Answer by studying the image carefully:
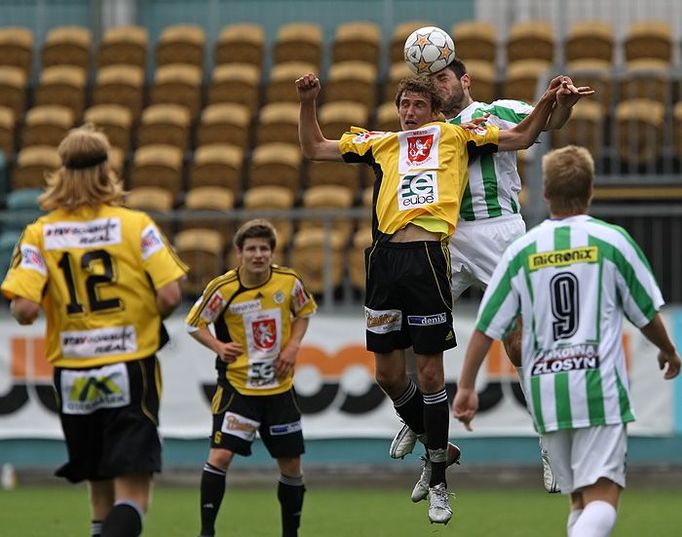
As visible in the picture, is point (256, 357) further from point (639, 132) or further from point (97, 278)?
point (639, 132)

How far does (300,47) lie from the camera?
64.2 feet

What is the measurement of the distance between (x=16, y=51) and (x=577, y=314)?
1501 centimetres

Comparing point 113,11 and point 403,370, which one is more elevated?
point 113,11

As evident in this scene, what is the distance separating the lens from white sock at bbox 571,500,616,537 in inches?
245

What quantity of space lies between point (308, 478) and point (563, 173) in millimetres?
8656

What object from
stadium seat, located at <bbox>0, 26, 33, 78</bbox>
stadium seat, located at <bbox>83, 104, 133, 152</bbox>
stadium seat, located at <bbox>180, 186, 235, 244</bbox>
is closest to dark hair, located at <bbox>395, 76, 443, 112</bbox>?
stadium seat, located at <bbox>180, 186, 235, 244</bbox>

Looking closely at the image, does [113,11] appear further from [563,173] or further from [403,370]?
[563,173]

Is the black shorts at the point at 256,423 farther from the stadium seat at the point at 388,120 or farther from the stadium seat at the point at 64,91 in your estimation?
the stadium seat at the point at 64,91

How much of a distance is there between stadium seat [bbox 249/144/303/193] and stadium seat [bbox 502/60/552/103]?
264 cm

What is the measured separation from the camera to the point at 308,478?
14.6 metres

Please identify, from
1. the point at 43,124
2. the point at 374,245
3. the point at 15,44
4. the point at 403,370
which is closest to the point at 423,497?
the point at 403,370

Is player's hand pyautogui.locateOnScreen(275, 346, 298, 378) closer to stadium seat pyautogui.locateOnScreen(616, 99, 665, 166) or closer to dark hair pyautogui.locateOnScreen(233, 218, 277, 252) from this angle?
dark hair pyautogui.locateOnScreen(233, 218, 277, 252)

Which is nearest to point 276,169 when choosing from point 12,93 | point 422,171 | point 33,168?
point 33,168

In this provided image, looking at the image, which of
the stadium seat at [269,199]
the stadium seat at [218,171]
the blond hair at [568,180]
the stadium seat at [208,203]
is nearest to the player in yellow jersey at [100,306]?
the blond hair at [568,180]
